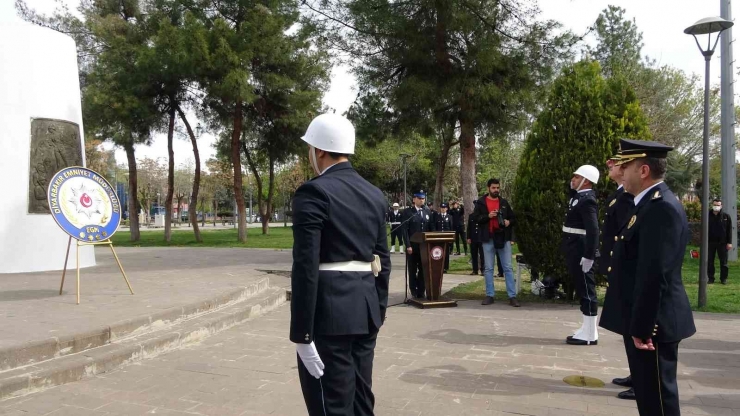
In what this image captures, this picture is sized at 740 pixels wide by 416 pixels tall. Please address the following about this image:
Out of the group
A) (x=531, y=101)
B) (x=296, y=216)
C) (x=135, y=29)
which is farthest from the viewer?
(x=135, y=29)

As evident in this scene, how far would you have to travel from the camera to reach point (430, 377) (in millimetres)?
4848

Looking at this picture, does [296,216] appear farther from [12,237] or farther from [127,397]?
[12,237]

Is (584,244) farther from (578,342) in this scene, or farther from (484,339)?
(484,339)

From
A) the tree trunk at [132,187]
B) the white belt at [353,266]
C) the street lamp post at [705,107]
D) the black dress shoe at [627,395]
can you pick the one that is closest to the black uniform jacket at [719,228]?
the street lamp post at [705,107]

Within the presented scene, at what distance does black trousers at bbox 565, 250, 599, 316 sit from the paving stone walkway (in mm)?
447

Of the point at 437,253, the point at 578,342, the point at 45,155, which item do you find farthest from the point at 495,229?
the point at 45,155

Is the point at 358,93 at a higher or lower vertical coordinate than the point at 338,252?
higher

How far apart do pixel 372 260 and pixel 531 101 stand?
11.3m

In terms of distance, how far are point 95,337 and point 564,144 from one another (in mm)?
6794

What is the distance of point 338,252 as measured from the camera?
264cm

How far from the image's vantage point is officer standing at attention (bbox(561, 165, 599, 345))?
19.7 feet

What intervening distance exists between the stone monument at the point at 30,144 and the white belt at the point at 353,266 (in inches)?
389

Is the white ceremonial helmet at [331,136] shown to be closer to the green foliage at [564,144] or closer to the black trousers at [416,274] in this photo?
the green foliage at [564,144]

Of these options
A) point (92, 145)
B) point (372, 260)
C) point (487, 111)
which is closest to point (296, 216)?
point (372, 260)
